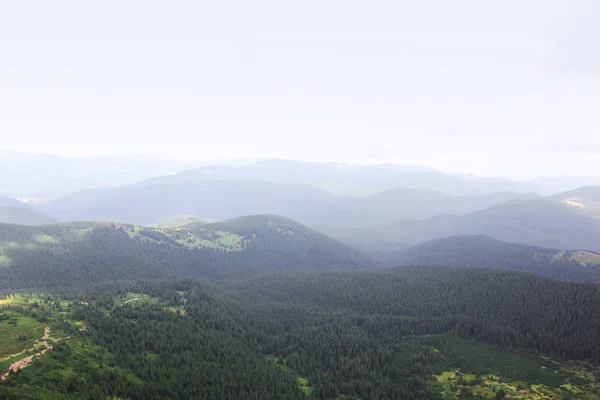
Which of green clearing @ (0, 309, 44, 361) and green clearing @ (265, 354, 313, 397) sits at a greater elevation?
green clearing @ (0, 309, 44, 361)

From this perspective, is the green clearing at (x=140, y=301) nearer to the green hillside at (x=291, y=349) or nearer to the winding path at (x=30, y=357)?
the green hillside at (x=291, y=349)

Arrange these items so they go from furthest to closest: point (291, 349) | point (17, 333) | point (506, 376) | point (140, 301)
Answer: point (140, 301) < point (291, 349) < point (506, 376) < point (17, 333)

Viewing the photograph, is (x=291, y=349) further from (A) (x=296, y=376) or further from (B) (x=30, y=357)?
(B) (x=30, y=357)

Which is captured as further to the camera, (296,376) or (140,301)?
(140,301)

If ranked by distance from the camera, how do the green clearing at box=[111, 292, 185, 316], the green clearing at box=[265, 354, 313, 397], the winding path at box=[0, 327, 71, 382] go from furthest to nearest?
the green clearing at box=[111, 292, 185, 316]
the green clearing at box=[265, 354, 313, 397]
the winding path at box=[0, 327, 71, 382]

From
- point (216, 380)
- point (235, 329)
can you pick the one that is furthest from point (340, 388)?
point (235, 329)

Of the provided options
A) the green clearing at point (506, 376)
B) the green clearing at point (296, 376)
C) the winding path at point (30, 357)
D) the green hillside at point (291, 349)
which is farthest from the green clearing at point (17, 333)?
the green clearing at point (506, 376)

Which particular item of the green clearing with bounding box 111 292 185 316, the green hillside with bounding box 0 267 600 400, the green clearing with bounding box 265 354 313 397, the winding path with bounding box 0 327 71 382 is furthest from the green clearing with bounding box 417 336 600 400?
the winding path with bounding box 0 327 71 382

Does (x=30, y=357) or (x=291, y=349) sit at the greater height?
(x=30, y=357)

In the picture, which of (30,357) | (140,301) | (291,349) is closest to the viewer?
(30,357)

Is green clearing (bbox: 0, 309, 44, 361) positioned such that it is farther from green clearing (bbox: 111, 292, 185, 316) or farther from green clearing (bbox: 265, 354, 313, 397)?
green clearing (bbox: 265, 354, 313, 397)

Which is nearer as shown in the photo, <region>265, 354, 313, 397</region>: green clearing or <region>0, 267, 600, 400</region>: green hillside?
<region>0, 267, 600, 400</region>: green hillside

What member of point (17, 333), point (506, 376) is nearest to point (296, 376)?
point (506, 376)
